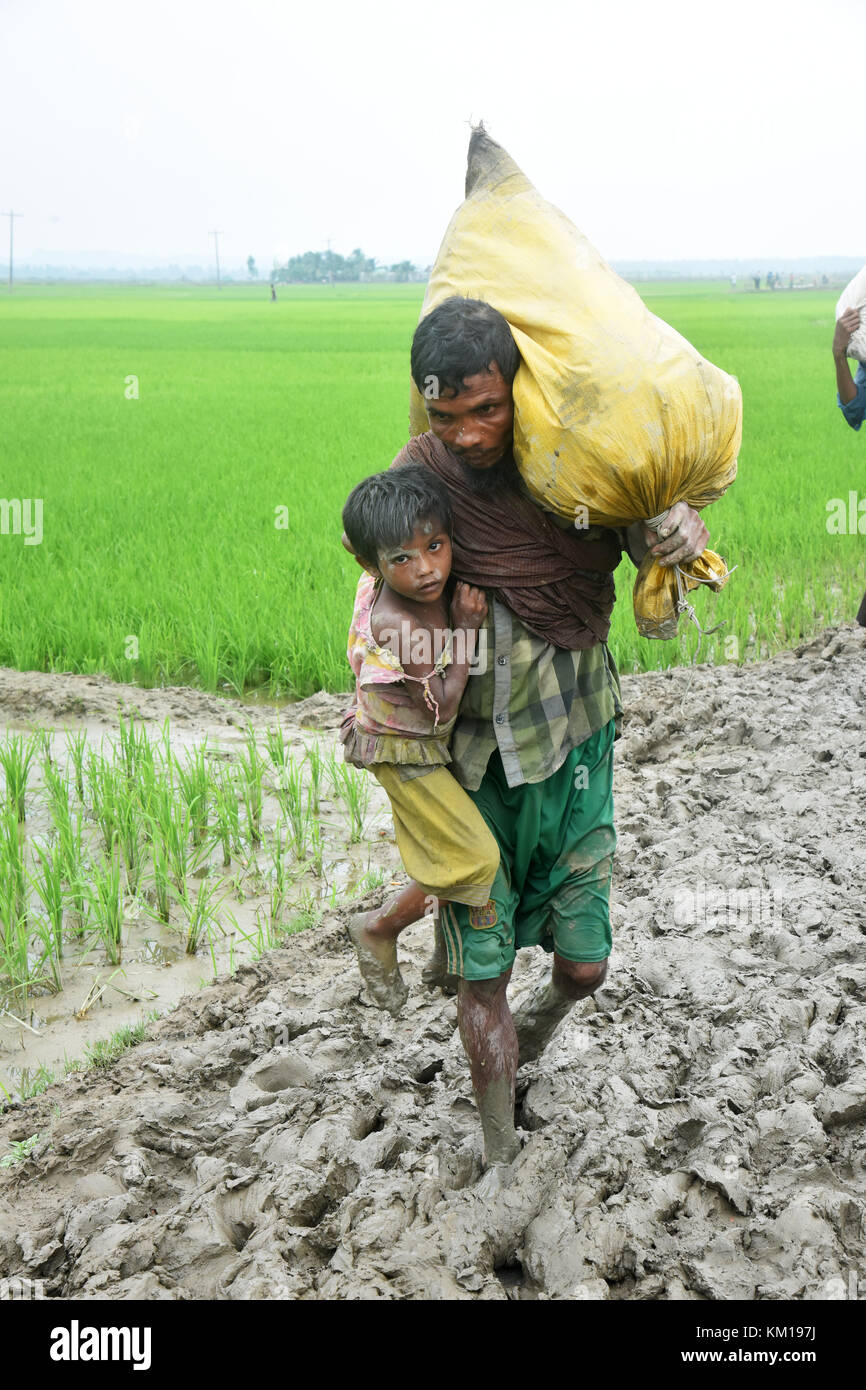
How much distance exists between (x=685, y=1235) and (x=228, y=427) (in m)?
10.1

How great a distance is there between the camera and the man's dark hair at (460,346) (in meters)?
1.70

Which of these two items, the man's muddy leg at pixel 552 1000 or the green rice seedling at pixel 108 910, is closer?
the man's muddy leg at pixel 552 1000

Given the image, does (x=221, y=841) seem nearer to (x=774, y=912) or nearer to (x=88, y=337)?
(x=774, y=912)

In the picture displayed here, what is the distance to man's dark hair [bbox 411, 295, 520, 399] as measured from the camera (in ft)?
5.59

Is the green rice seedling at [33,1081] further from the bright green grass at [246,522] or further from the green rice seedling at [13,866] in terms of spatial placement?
the bright green grass at [246,522]

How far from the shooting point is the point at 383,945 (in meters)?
2.25

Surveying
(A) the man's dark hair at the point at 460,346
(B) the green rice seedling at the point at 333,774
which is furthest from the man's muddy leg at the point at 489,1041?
(B) the green rice seedling at the point at 333,774

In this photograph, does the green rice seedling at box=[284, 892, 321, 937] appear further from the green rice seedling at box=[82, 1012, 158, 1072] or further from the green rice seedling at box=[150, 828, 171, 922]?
the green rice seedling at box=[82, 1012, 158, 1072]

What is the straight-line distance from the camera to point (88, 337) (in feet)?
75.6

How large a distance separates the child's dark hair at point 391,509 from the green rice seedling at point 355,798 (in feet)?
7.50

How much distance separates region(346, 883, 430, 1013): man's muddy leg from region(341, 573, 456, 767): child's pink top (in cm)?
37

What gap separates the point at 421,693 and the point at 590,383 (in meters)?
0.53

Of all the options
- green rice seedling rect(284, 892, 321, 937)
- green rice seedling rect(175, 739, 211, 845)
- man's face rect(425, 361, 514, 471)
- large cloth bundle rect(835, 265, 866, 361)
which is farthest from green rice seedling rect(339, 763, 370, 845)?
large cloth bundle rect(835, 265, 866, 361)

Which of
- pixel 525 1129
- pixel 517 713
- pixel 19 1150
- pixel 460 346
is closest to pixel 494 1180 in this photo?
pixel 525 1129
